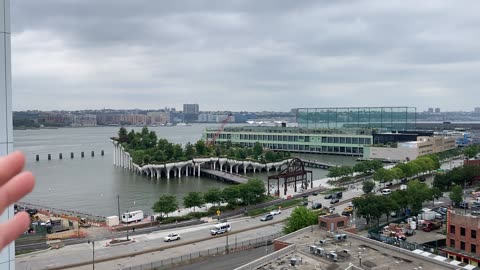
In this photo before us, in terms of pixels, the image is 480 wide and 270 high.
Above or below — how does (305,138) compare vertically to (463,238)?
above

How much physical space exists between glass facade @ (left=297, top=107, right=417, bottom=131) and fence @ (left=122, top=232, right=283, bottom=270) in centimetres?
4679

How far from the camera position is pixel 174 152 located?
36.2 metres

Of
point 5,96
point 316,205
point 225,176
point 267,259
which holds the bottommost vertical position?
point 225,176

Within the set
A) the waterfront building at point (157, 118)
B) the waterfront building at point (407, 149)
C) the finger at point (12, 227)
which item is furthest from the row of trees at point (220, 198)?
the waterfront building at point (157, 118)

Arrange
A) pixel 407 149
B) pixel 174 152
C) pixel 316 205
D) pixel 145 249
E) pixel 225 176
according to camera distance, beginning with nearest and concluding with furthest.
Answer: pixel 145 249 → pixel 316 205 → pixel 225 176 → pixel 174 152 → pixel 407 149

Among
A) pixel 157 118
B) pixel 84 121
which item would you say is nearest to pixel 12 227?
pixel 84 121

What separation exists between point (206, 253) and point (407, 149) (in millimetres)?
29935

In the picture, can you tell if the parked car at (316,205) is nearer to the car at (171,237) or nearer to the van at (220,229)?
the van at (220,229)

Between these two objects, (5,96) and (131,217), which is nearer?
(5,96)

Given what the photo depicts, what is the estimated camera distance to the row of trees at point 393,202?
17344mm

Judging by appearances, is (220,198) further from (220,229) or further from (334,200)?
(334,200)

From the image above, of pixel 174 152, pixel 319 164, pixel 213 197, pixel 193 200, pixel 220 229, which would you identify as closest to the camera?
pixel 220 229

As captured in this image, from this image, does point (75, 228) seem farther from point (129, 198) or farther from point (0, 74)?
point (0, 74)

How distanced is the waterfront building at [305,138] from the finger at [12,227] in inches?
1824
